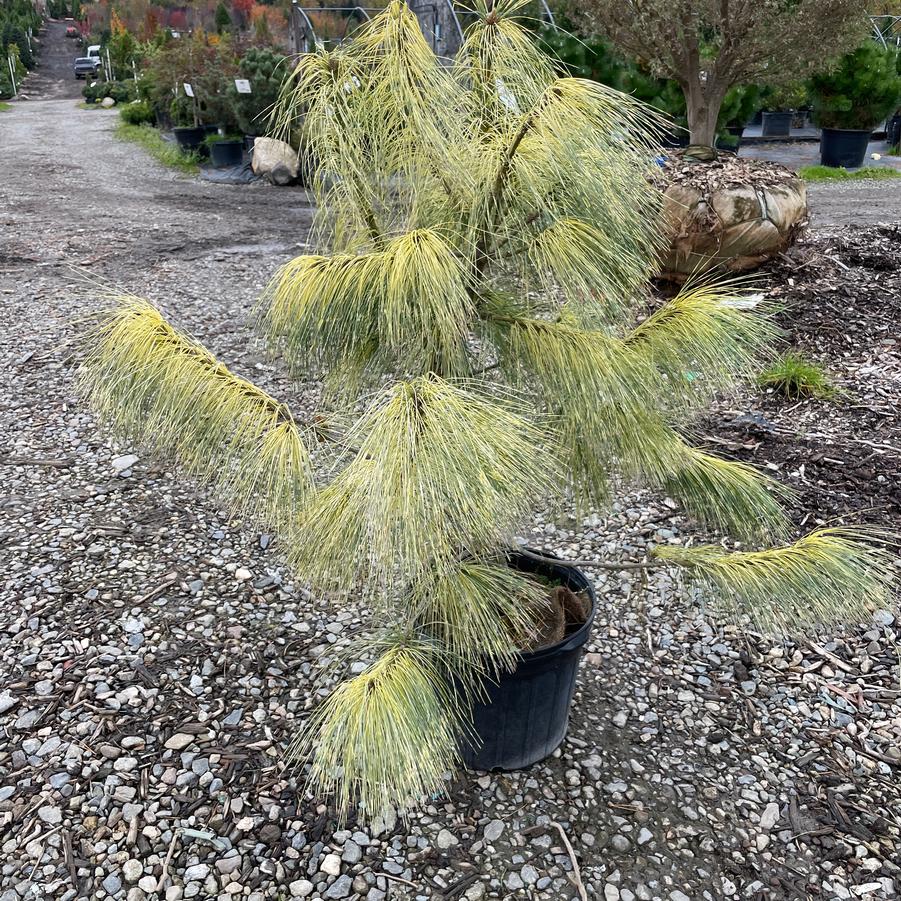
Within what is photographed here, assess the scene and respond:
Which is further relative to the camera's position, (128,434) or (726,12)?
(726,12)

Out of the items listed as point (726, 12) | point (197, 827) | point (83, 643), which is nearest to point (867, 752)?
point (197, 827)

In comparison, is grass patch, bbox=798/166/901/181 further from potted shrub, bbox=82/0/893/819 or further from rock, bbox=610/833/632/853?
rock, bbox=610/833/632/853

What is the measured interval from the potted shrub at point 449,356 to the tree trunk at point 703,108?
538cm

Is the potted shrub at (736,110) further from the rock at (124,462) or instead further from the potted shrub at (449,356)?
the potted shrub at (449,356)

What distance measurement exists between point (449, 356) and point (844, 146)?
10.6 metres

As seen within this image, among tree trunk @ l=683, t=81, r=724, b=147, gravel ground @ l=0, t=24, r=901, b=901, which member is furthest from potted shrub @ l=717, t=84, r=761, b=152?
gravel ground @ l=0, t=24, r=901, b=901

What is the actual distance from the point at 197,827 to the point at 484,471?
115 centimetres

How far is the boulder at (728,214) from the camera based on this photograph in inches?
177

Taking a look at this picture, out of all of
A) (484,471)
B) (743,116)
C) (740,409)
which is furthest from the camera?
(743,116)

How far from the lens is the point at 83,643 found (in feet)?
7.26

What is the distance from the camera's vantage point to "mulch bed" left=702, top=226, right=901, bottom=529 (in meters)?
2.90

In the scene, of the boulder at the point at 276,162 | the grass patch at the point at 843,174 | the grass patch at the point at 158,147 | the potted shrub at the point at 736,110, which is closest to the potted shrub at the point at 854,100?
the grass patch at the point at 843,174

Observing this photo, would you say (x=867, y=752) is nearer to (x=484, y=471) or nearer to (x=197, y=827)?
(x=484, y=471)

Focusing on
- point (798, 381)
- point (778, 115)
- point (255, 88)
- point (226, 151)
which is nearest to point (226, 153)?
point (226, 151)
